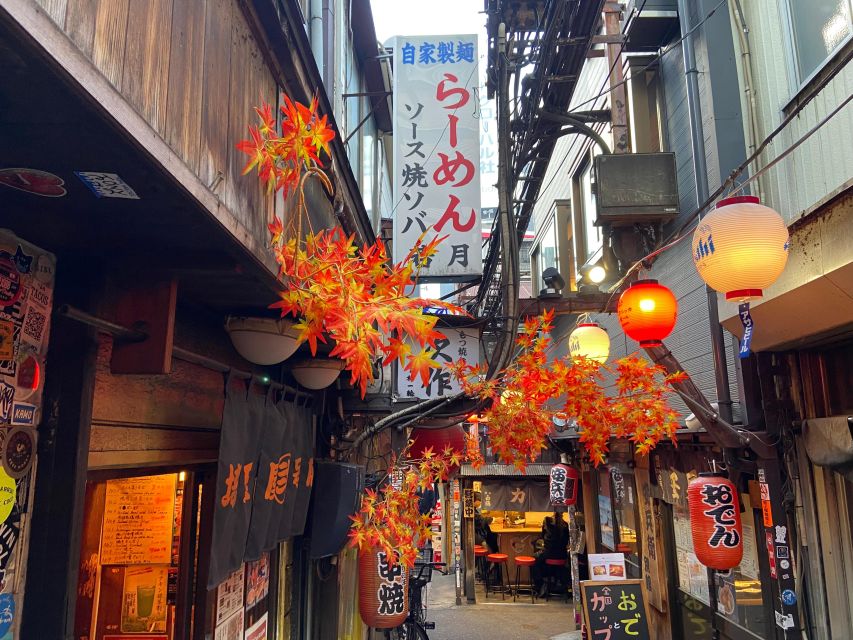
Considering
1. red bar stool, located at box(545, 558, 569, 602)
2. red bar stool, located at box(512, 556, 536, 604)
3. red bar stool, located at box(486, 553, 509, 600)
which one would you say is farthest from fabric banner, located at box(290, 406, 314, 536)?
red bar stool, located at box(512, 556, 536, 604)

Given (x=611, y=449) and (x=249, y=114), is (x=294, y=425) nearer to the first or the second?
(x=249, y=114)

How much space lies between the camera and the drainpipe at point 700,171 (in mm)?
9916

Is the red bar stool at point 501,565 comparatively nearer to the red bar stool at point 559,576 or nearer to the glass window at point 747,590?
the red bar stool at point 559,576

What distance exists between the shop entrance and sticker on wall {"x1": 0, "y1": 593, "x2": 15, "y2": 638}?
4.22m

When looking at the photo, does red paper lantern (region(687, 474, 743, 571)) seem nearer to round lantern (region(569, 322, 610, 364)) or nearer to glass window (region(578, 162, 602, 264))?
round lantern (region(569, 322, 610, 364))

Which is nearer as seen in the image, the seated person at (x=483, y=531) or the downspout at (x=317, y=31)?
the downspout at (x=317, y=31)

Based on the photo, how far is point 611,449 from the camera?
54.9 ft

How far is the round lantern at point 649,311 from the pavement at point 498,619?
11.9 m

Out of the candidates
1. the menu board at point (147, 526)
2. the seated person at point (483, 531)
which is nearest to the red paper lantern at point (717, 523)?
the menu board at point (147, 526)

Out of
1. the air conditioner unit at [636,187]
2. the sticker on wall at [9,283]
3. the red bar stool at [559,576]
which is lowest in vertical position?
the red bar stool at [559,576]

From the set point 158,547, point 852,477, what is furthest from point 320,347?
point 852,477

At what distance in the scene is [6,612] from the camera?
2.92 m

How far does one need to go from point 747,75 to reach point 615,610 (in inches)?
374

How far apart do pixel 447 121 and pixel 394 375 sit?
4241 mm
